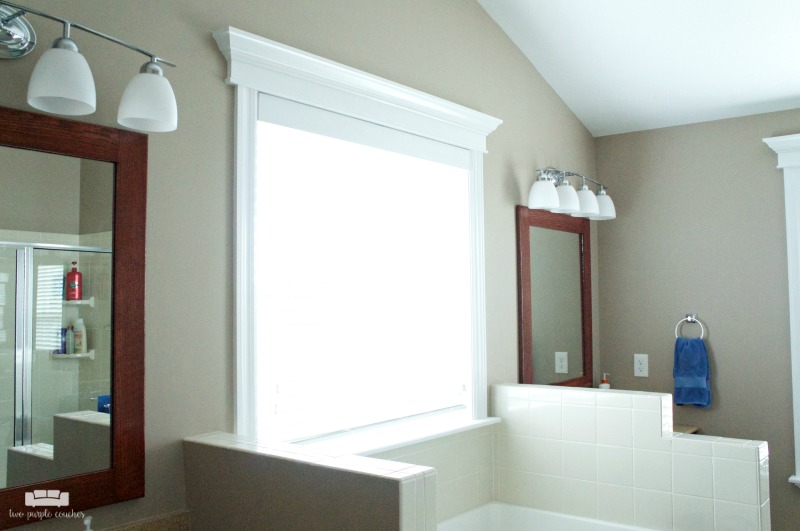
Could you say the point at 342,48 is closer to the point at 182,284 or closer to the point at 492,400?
the point at 182,284

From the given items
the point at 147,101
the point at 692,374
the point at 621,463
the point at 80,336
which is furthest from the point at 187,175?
the point at 692,374

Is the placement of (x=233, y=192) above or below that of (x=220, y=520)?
above

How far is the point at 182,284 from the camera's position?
203cm

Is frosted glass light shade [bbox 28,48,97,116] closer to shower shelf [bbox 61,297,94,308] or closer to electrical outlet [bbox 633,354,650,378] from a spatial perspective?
shower shelf [bbox 61,297,94,308]

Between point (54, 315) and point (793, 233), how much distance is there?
3311mm

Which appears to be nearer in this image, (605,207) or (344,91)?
(344,91)

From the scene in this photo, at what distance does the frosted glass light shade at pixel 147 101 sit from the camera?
167 centimetres

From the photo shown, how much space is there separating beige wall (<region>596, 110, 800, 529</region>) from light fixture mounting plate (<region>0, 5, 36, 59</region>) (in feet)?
10.6

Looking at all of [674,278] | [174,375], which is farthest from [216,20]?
[674,278]

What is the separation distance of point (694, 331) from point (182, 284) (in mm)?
2859

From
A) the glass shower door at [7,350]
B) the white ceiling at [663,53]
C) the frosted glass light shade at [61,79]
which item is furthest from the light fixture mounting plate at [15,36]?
the white ceiling at [663,53]

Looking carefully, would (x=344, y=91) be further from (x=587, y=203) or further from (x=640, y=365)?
(x=640, y=365)

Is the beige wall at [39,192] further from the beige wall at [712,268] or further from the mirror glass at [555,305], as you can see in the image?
the beige wall at [712,268]

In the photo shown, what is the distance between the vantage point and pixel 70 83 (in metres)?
1.54
